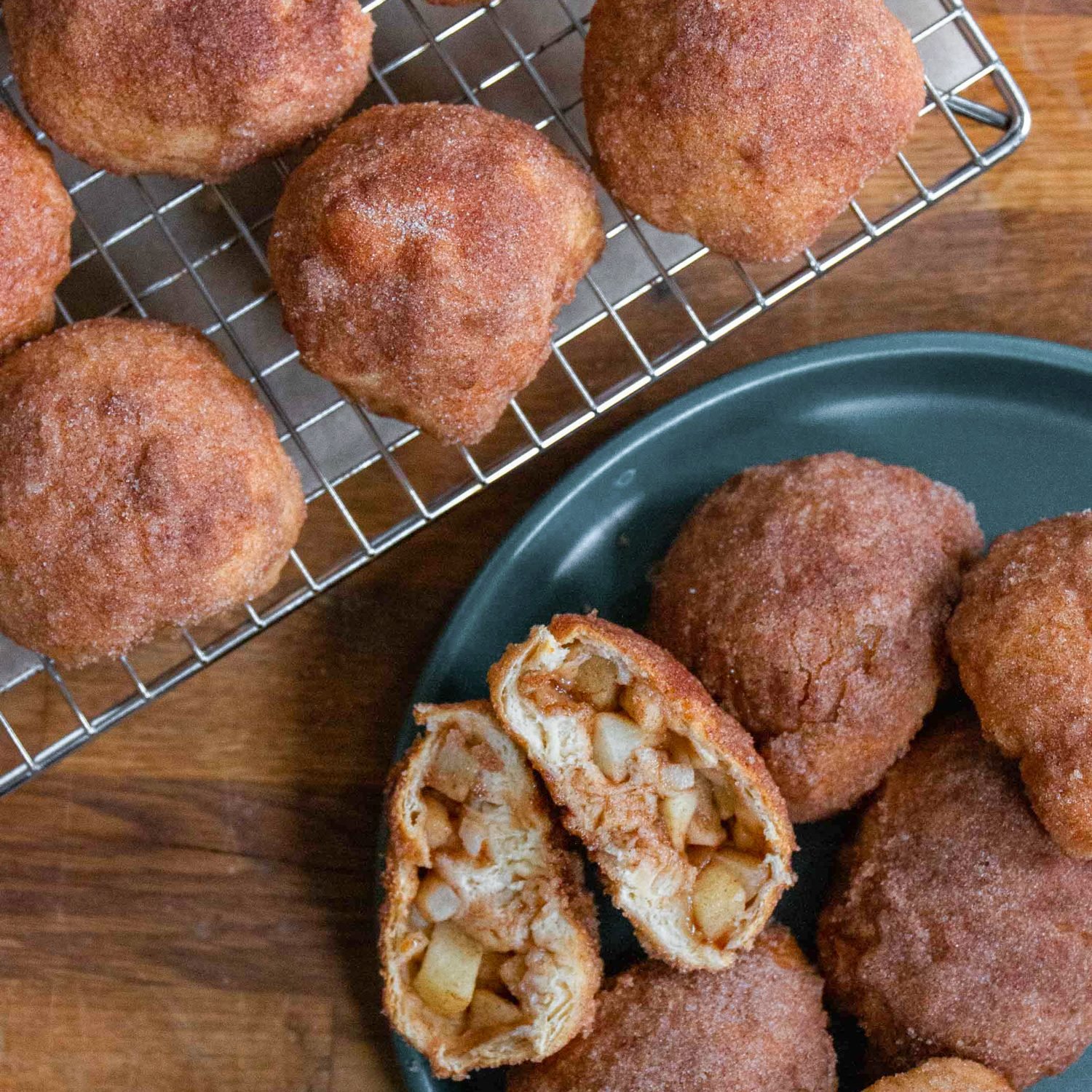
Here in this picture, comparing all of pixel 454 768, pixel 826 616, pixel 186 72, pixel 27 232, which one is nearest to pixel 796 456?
pixel 826 616

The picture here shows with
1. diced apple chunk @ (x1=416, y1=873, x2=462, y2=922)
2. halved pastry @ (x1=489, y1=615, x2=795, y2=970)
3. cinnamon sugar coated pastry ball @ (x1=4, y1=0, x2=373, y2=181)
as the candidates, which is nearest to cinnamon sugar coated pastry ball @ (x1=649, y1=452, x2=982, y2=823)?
halved pastry @ (x1=489, y1=615, x2=795, y2=970)

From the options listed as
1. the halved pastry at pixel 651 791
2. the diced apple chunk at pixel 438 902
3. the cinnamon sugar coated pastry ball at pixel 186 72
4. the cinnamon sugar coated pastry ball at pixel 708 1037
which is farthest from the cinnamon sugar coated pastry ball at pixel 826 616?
Result: the cinnamon sugar coated pastry ball at pixel 186 72

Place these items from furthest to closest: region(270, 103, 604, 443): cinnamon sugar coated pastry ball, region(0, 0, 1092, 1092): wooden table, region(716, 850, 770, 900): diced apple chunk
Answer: region(0, 0, 1092, 1092): wooden table, region(716, 850, 770, 900): diced apple chunk, region(270, 103, 604, 443): cinnamon sugar coated pastry ball

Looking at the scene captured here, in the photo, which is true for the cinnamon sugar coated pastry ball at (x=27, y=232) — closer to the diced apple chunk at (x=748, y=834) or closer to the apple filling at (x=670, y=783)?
the apple filling at (x=670, y=783)

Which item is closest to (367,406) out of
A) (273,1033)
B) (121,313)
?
(121,313)

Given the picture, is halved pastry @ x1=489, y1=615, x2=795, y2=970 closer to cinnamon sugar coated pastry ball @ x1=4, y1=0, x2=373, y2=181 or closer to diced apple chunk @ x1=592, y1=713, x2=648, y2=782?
diced apple chunk @ x1=592, y1=713, x2=648, y2=782

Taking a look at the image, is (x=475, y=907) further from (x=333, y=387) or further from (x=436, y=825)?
(x=333, y=387)

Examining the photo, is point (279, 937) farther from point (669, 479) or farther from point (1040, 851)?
point (1040, 851)
